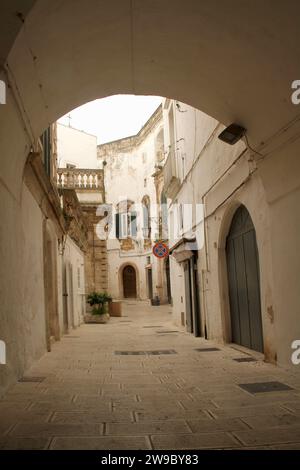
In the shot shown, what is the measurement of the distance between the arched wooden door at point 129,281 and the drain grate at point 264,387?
28.5 meters

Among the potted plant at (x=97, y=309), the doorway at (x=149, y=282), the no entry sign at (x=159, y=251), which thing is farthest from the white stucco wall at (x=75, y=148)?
the no entry sign at (x=159, y=251)

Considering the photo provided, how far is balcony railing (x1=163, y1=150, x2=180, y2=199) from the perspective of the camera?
13234mm

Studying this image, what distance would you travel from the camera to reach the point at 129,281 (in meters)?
33.4

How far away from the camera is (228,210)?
822cm

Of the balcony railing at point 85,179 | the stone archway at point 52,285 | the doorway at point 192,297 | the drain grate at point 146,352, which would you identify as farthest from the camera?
the balcony railing at point 85,179

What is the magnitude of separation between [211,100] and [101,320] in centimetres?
1247

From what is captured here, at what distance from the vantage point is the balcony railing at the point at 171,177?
43.4ft

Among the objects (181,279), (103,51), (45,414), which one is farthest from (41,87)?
(181,279)
